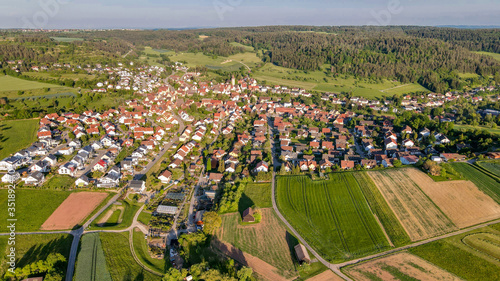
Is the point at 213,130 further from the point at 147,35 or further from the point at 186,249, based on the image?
the point at 147,35

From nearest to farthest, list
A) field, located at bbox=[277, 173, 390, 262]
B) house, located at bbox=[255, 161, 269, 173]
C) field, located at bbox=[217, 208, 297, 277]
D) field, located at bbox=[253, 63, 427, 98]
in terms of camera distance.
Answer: field, located at bbox=[217, 208, 297, 277]
field, located at bbox=[277, 173, 390, 262]
house, located at bbox=[255, 161, 269, 173]
field, located at bbox=[253, 63, 427, 98]

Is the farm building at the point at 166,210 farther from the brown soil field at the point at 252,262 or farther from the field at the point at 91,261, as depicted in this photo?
the brown soil field at the point at 252,262

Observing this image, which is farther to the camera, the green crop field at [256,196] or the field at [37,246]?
the green crop field at [256,196]

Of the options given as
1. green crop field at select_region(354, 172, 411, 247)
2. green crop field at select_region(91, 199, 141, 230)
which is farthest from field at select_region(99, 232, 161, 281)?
green crop field at select_region(354, 172, 411, 247)

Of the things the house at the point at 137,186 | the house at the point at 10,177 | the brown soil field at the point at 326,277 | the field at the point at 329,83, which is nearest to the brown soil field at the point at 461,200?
the brown soil field at the point at 326,277

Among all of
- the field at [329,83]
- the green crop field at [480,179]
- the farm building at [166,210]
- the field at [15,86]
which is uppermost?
the field at [15,86]

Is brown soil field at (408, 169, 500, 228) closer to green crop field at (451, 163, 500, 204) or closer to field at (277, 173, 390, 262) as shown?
green crop field at (451, 163, 500, 204)
